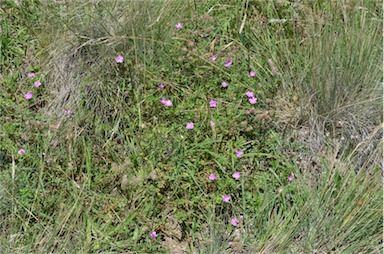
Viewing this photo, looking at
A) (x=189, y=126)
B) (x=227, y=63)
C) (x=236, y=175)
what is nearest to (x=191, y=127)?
(x=189, y=126)

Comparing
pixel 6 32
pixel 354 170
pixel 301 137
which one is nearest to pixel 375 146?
pixel 354 170

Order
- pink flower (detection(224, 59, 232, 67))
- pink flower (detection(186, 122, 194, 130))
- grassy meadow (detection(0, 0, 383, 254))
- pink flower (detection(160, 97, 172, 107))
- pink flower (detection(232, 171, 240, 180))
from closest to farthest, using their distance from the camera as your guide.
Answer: grassy meadow (detection(0, 0, 383, 254)) < pink flower (detection(232, 171, 240, 180)) < pink flower (detection(186, 122, 194, 130)) < pink flower (detection(160, 97, 172, 107)) < pink flower (detection(224, 59, 232, 67))

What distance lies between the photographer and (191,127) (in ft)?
8.98

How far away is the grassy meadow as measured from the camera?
242 centimetres

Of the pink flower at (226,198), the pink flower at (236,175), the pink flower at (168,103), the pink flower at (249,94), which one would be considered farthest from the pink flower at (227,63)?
the pink flower at (226,198)

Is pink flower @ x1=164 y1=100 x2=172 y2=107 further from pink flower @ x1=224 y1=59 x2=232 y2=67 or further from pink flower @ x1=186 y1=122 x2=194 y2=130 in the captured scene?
pink flower @ x1=224 y1=59 x2=232 y2=67

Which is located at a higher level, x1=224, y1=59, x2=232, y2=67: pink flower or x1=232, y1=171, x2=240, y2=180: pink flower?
x1=224, y1=59, x2=232, y2=67: pink flower

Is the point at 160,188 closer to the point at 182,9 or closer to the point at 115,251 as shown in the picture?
the point at 115,251

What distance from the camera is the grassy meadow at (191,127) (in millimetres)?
2416

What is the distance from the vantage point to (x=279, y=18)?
3.34 meters

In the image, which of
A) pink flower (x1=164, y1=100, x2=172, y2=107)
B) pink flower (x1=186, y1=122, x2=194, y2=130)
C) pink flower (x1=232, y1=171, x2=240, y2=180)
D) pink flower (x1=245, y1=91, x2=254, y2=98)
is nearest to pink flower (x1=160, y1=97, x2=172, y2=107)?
pink flower (x1=164, y1=100, x2=172, y2=107)

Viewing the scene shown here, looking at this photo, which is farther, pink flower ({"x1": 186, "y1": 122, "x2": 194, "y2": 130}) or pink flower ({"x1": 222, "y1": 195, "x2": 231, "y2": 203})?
pink flower ({"x1": 186, "y1": 122, "x2": 194, "y2": 130})

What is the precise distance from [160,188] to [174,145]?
0.24m

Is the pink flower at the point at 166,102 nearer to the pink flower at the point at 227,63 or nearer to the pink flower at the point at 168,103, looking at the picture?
the pink flower at the point at 168,103
